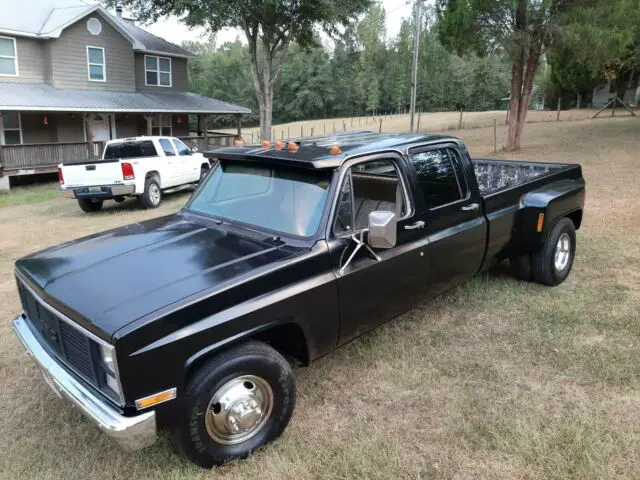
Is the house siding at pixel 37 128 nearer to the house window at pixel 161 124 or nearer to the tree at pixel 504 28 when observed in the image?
the house window at pixel 161 124

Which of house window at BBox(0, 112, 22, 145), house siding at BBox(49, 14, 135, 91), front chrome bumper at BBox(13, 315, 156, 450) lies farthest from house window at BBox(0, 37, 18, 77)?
front chrome bumper at BBox(13, 315, 156, 450)

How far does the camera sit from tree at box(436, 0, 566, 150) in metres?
15.4

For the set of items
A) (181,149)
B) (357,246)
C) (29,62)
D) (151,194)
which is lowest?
(151,194)

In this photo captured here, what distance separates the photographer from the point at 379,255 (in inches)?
141

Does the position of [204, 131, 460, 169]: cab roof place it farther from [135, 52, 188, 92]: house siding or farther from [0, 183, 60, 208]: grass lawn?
[135, 52, 188, 92]: house siding

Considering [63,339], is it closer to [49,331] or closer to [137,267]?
[49,331]

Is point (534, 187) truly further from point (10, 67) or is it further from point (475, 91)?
point (475, 91)

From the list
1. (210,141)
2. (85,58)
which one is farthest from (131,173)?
(210,141)

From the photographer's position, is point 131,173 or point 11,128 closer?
point 131,173

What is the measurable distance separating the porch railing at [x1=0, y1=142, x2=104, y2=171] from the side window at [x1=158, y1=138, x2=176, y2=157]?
15.7 ft

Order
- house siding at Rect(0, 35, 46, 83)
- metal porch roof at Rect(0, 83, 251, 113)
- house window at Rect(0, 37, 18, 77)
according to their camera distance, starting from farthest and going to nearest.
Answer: house siding at Rect(0, 35, 46, 83) < house window at Rect(0, 37, 18, 77) < metal porch roof at Rect(0, 83, 251, 113)

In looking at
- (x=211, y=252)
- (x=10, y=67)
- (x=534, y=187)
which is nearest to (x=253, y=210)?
(x=211, y=252)

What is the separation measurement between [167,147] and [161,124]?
40.0 ft

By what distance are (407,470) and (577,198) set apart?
4.10m
